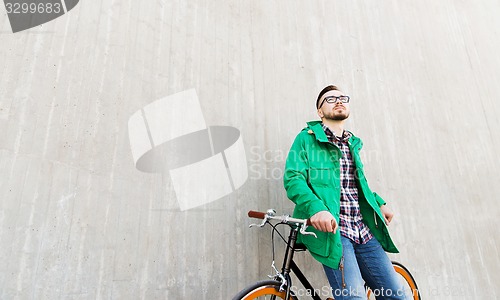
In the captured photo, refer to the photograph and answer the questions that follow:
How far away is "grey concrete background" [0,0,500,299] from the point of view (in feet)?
5.77

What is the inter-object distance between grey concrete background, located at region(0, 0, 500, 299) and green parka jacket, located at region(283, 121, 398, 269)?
542 millimetres

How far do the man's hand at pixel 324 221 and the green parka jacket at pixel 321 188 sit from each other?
3cm

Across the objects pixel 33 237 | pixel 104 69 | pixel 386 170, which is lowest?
pixel 33 237

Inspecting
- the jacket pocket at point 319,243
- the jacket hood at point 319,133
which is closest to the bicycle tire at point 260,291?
the jacket pocket at point 319,243

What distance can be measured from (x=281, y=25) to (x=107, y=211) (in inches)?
74.8

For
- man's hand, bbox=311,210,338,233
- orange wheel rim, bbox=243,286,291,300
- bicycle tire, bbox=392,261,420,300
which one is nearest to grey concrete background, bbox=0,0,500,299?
bicycle tire, bbox=392,261,420,300

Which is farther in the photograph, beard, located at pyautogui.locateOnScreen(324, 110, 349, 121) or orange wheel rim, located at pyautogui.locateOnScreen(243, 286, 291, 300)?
beard, located at pyautogui.locateOnScreen(324, 110, 349, 121)

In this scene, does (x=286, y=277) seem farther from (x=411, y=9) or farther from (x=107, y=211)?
(x=411, y=9)

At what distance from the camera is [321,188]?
1.64 meters

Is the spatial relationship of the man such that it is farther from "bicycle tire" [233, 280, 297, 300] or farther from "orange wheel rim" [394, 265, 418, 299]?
"orange wheel rim" [394, 265, 418, 299]

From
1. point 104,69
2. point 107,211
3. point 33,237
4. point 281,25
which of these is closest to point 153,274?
point 107,211

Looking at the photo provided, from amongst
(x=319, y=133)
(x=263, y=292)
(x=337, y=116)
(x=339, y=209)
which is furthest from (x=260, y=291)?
(x=337, y=116)

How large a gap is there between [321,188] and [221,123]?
2.88ft

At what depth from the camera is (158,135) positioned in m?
2.08
